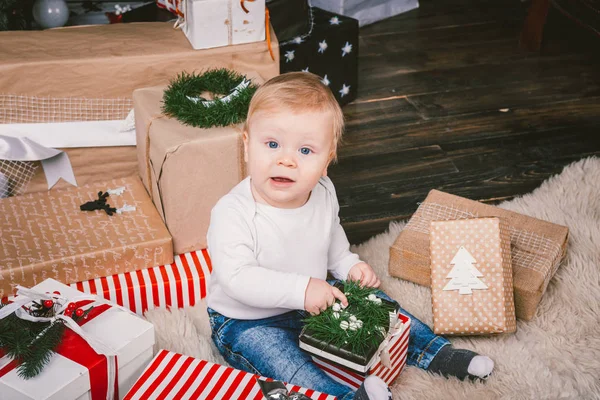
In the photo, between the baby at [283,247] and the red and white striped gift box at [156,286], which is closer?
the baby at [283,247]

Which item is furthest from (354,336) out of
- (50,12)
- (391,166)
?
(50,12)

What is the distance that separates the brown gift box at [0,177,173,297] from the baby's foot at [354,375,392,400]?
1.89 feet

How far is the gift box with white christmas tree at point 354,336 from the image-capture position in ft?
3.60

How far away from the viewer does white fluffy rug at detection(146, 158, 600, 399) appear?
1.27 metres

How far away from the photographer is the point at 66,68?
63.6 inches

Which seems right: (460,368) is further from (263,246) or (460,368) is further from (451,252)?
(263,246)

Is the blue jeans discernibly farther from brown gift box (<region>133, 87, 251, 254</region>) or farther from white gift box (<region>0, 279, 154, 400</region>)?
brown gift box (<region>133, 87, 251, 254</region>)

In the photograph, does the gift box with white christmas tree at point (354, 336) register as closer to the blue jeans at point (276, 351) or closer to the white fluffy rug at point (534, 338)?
the blue jeans at point (276, 351)

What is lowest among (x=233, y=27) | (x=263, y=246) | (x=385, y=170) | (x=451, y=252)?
(x=385, y=170)

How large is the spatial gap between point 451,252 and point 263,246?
0.43 metres

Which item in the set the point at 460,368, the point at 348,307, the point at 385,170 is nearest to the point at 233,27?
the point at 385,170

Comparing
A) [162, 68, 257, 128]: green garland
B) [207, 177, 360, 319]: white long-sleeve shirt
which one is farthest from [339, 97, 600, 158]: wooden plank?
[207, 177, 360, 319]: white long-sleeve shirt

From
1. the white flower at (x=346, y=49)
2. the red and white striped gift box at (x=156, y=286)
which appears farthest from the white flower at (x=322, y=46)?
the red and white striped gift box at (x=156, y=286)

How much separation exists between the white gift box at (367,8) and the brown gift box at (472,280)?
187 centimetres
